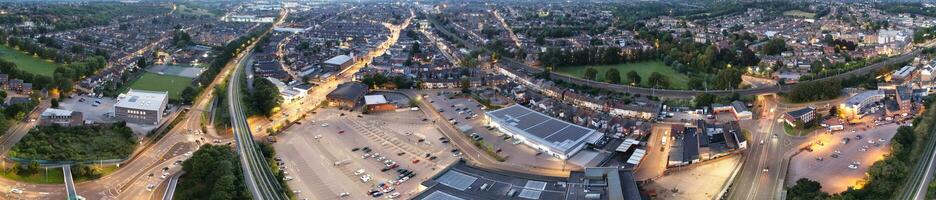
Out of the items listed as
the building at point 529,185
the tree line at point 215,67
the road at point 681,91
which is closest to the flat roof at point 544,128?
the building at point 529,185

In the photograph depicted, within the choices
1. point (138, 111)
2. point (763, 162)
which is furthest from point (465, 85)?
point (763, 162)

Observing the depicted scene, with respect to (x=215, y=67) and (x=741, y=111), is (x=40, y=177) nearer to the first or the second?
(x=215, y=67)

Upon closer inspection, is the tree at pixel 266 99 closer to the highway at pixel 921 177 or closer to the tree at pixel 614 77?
the tree at pixel 614 77

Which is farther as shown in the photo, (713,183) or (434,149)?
(434,149)

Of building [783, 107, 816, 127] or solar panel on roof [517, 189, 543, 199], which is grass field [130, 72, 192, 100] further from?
building [783, 107, 816, 127]

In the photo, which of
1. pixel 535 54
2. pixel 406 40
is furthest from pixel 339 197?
pixel 406 40

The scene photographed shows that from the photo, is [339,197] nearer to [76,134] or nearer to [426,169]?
[426,169]
